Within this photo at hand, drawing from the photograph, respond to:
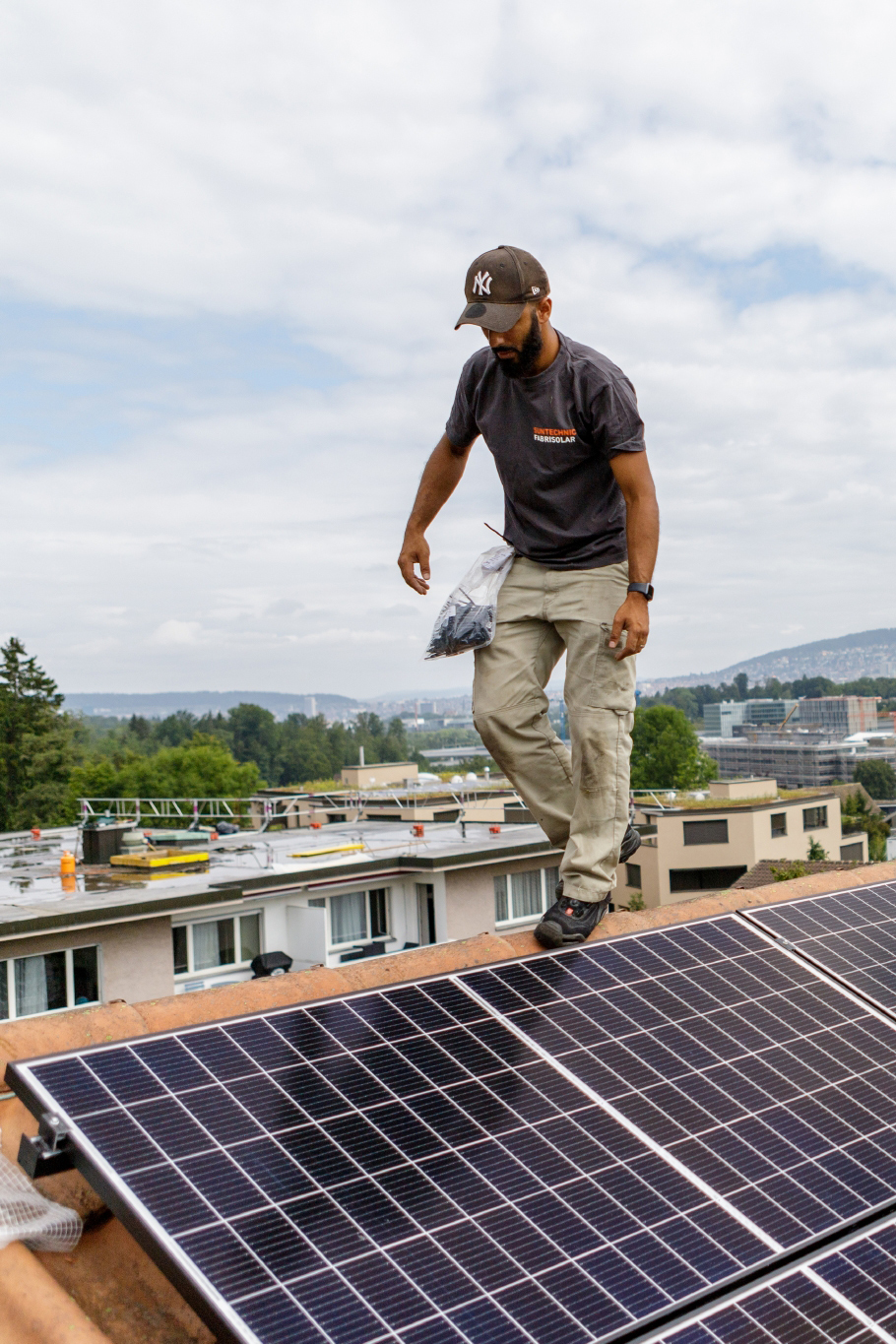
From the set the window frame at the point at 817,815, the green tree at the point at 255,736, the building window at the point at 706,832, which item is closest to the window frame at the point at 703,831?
the building window at the point at 706,832

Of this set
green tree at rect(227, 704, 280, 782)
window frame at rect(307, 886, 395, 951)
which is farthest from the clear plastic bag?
green tree at rect(227, 704, 280, 782)

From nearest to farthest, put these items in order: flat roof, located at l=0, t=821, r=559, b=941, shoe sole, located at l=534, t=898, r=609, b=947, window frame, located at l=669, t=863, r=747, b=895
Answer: shoe sole, located at l=534, t=898, r=609, b=947
flat roof, located at l=0, t=821, r=559, b=941
window frame, located at l=669, t=863, r=747, b=895

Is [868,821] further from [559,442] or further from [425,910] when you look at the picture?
[559,442]

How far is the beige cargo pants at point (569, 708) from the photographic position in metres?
5.15

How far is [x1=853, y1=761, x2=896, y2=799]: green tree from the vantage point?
138 meters

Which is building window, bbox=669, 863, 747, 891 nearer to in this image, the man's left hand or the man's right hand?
the man's right hand

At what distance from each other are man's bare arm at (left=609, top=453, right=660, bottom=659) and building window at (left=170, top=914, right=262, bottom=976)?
52.9 ft

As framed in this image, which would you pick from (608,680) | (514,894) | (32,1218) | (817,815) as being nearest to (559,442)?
(608,680)

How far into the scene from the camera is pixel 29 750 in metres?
73.2

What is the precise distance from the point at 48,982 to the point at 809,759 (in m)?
143

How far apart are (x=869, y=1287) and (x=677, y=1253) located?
22.5 inches

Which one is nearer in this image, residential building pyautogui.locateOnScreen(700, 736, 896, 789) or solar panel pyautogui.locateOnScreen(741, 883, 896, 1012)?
solar panel pyautogui.locateOnScreen(741, 883, 896, 1012)

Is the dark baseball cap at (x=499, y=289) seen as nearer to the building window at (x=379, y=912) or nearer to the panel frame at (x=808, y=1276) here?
the panel frame at (x=808, y=1276)

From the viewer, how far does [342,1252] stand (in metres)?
2.84
